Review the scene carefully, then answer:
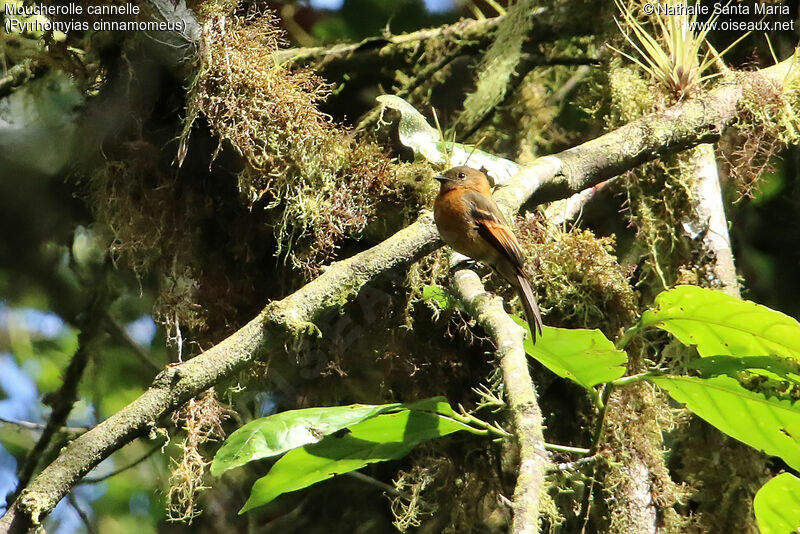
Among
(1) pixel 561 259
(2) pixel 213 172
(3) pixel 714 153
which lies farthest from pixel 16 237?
(3) pixel 714 153

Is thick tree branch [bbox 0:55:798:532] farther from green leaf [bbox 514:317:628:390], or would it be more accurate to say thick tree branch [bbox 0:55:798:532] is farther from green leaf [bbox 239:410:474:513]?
green leaf [bbox 514:317:628:390]

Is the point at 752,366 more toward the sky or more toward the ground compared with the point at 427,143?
more toward the ground

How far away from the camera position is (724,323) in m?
2.13

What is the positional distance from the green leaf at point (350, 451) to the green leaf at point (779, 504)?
81cm

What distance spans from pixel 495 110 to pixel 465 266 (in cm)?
114

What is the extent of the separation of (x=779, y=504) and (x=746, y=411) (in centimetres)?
24

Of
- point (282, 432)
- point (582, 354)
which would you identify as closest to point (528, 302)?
point (582, 354)

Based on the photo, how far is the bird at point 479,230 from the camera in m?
2.63

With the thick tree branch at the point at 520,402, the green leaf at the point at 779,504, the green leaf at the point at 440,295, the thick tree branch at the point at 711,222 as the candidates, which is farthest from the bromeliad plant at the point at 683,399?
the thick tree branch at the point at 711,222

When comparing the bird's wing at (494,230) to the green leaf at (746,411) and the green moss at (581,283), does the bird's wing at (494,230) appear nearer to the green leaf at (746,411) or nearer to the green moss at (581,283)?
the green moss at (581,283)

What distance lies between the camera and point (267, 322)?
216 cm

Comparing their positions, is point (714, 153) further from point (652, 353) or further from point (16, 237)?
point (16, 237)

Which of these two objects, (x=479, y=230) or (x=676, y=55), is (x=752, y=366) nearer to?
(x=479, y=230)

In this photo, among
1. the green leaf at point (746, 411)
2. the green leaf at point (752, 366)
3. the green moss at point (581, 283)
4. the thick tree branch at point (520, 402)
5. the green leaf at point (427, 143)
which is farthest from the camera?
the green leaf at point (427, 143)
